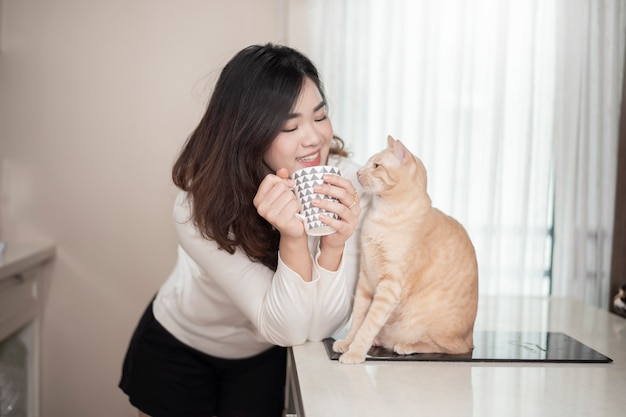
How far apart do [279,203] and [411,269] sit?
25cm

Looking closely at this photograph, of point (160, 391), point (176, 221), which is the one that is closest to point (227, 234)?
point (176, 221)

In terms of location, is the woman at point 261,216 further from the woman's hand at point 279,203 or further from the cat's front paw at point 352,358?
the cat's front paw at point 352,358

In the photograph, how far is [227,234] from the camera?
125cm

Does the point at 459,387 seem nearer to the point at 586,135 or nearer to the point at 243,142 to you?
the point at 243,142

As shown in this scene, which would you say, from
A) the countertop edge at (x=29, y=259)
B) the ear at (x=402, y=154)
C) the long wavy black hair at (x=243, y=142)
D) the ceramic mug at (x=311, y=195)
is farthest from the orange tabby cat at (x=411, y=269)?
the countertop edge at (x=29, y=259)

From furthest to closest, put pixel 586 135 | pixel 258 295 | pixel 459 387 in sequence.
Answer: pixel 586 135, pixel 258 295, pixel 459 387

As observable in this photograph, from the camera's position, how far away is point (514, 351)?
3.75 ft

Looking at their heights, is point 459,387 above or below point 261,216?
below

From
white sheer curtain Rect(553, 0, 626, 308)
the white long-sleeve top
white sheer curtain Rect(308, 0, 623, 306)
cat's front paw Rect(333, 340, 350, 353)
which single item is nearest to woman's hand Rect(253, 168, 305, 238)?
the white long-sleeve top

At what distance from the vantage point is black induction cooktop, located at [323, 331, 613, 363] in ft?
3.55

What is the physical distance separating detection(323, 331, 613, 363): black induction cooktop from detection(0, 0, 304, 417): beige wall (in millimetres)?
1441

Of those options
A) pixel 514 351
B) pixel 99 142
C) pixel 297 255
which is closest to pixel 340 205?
pixel 297 255

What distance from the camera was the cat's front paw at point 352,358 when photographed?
1.05 metres

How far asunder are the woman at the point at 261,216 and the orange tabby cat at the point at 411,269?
6 cm
